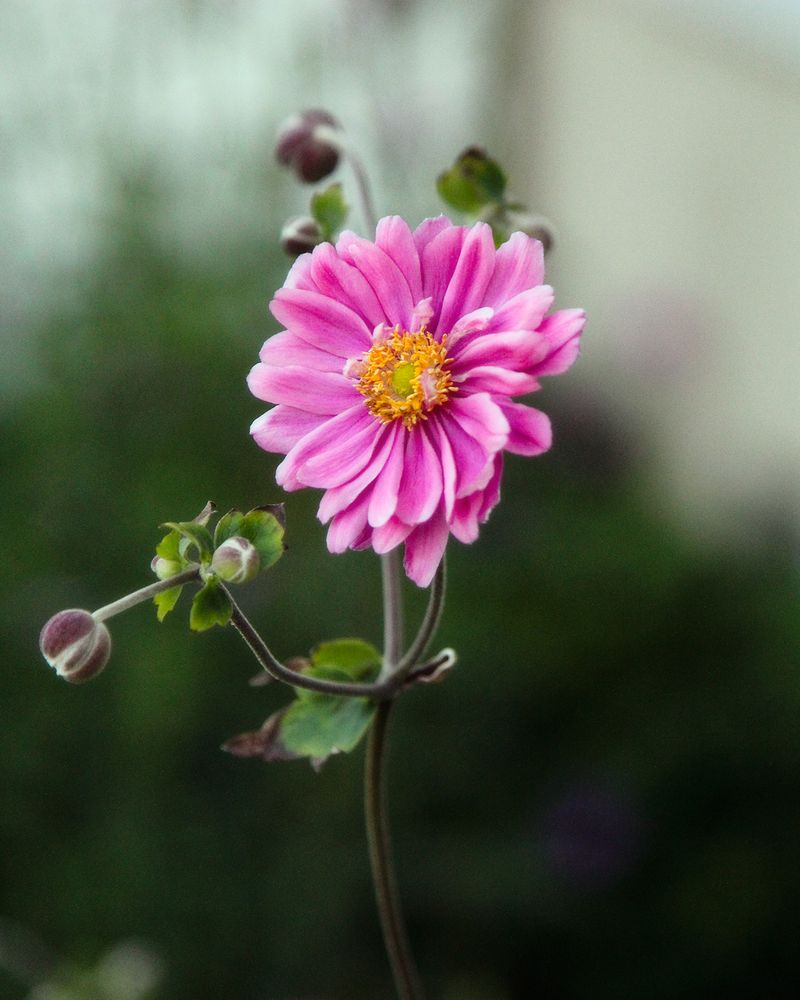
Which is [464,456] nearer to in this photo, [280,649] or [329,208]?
[329,208]

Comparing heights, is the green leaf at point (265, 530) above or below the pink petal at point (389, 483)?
below

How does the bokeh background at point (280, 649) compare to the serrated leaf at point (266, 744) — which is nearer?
the serrated leaf at point (266, 744)

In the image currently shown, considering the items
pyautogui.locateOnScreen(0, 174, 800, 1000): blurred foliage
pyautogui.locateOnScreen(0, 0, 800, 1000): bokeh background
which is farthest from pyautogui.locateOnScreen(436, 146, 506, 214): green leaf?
pyautogui.locateOnScreen(0, 174, 800, 1000): blurred foliage

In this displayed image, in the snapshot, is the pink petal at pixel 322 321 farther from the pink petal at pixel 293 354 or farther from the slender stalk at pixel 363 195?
the slender stalk at pixel 363 195

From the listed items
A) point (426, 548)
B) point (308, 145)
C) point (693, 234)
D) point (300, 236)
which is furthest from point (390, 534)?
point (693, 234)

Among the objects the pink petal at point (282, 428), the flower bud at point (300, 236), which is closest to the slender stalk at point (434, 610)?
the pink petal at point (282, 428)

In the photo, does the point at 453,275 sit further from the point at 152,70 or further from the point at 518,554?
the point at 152,70

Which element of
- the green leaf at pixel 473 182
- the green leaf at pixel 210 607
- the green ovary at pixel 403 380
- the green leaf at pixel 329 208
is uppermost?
the green leaf at pixel 473 182

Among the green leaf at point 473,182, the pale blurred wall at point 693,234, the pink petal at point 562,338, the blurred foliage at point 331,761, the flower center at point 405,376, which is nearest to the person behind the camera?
the pink petal at point 562,338
